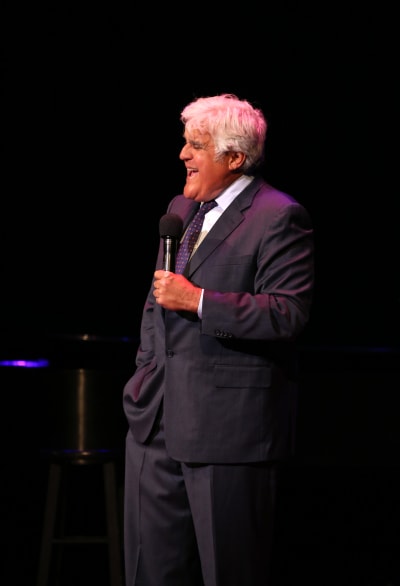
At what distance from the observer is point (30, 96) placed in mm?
4637

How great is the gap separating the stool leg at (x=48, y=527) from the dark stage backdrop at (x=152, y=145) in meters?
1.59

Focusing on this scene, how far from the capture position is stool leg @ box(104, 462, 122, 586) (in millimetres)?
3209

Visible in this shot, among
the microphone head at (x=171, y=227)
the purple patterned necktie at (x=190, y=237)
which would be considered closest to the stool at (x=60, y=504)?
the purple patterned necktie at (x=190, y=237)

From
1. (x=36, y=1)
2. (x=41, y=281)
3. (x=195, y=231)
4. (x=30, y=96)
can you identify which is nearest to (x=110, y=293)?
(x=41, y=281)

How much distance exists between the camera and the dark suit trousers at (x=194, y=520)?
219cm

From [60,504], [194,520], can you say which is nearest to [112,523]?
[60,504]

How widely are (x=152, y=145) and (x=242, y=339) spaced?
2797 mm

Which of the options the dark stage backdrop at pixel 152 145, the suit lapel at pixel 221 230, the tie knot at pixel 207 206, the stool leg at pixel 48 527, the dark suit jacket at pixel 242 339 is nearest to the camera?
the dark suit jacket at pixel 242 339

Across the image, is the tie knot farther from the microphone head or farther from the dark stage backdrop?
the dark stage backdrop

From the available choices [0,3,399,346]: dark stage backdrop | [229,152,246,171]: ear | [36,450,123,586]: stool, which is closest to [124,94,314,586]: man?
[229,152,246,171]: ear

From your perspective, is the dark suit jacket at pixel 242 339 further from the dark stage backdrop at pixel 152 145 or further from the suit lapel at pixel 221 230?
the dark stage backdrop at pixel 152 145

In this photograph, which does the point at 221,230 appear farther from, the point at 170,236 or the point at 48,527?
the point at 48,527

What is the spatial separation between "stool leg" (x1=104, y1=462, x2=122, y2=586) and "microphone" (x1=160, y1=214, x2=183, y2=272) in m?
1.28

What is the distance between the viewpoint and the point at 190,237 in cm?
240
